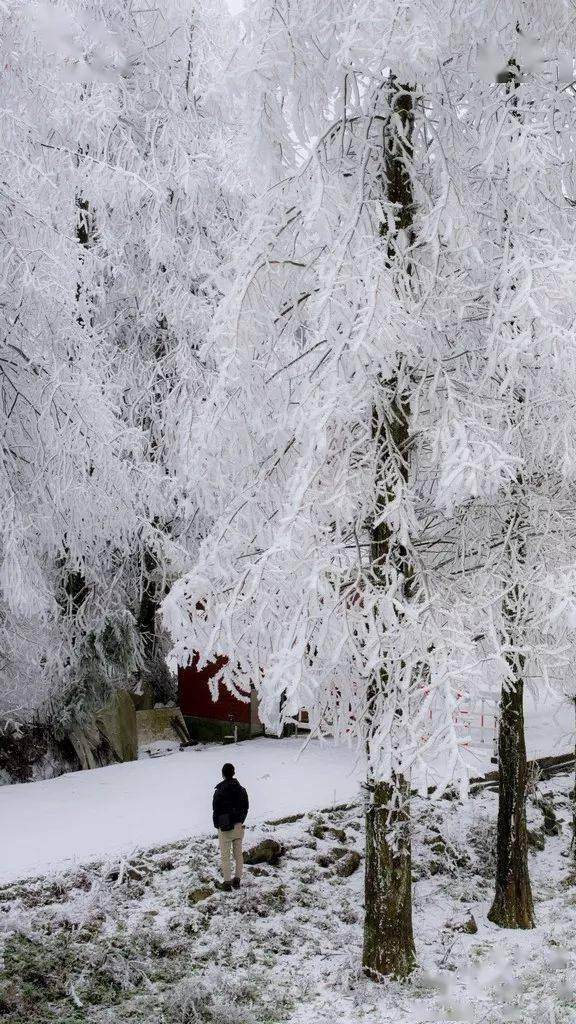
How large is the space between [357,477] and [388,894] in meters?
3.67

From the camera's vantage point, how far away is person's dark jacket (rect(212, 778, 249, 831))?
8.98 metres

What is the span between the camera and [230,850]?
361 inches

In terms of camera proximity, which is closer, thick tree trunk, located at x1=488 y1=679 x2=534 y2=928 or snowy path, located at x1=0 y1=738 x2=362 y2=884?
thick tree trunk, located at x1=488 y1=679 x2=534 y2=928

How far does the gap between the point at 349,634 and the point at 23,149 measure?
636 centimetres

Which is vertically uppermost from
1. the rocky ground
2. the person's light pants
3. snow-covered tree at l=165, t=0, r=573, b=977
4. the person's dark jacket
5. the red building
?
snow-covered tree at l=165, t=0, r=573, b=977

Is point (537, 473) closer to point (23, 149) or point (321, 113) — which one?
point (321, 113)

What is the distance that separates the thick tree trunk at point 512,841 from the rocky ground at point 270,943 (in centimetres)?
22

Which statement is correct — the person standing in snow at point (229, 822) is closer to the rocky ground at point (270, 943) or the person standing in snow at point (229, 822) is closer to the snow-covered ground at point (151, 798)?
the rocky ground at point (270, 943)

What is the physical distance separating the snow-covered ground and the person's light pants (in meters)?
1.18

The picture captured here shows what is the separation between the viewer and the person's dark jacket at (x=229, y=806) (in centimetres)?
898

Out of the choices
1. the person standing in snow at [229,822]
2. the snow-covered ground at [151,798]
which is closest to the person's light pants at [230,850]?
the person standing in snow at [229,822]

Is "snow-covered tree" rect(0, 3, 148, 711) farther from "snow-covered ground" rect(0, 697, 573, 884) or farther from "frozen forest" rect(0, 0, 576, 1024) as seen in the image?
"snow-covered ground" rect(0, 697, 573, 884)

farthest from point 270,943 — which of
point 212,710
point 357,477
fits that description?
point 212,710

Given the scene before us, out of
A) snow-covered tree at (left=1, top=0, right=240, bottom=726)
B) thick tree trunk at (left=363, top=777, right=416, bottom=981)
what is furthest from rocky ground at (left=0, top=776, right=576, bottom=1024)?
snow-covered tree at (left=1, top=0, right=240, bottom=726)
